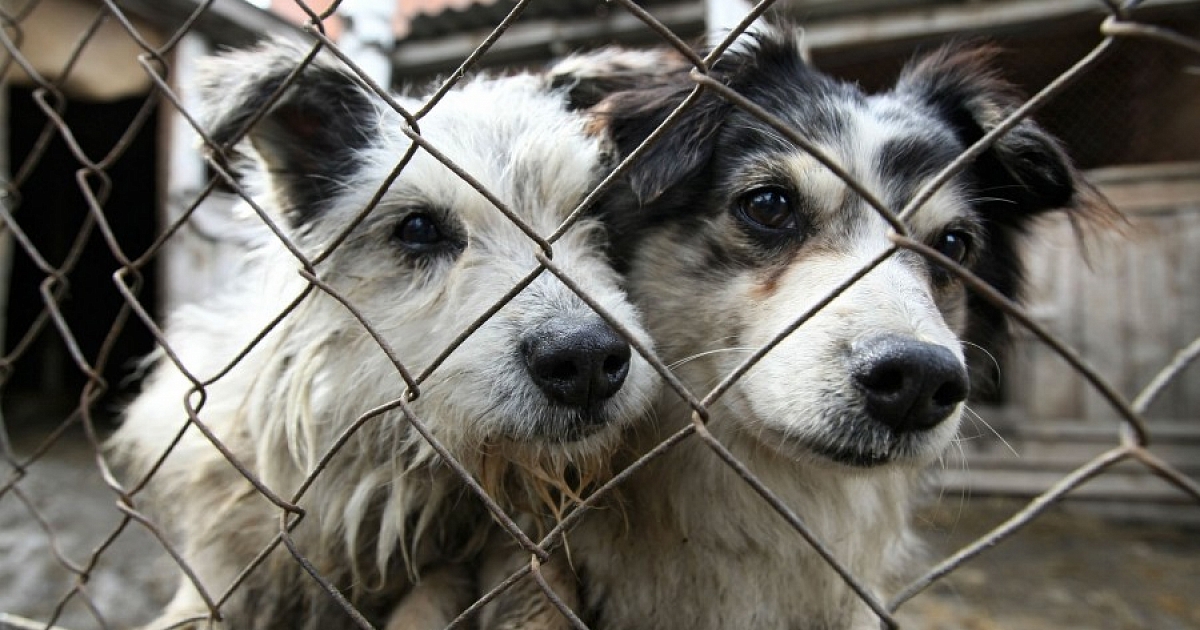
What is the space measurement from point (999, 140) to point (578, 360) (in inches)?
41.9

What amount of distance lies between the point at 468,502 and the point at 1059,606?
12.5 ft

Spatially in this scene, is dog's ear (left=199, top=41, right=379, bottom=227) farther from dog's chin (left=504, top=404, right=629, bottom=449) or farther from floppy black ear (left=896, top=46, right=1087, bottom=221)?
floppy black ear (left=896, top=46, right=1087, bottom=221)

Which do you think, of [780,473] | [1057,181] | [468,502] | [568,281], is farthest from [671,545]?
[1057,181]

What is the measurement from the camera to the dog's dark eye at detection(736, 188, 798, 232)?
1805 millimetres

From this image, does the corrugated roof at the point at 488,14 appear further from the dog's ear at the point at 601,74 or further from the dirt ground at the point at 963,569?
the dirt ground at the point at 963,569

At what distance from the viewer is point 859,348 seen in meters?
1.32

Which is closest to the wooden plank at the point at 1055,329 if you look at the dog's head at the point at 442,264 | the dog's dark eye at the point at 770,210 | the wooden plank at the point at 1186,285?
the wooden plank at the point at 1186,285

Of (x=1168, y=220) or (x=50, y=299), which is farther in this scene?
(x=1168, y=220)

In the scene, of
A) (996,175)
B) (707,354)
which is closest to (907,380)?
(707,354)

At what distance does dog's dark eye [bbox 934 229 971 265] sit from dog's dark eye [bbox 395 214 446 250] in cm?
121

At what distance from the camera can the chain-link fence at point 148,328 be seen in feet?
2.80

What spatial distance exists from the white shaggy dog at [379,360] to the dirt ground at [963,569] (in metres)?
0.69

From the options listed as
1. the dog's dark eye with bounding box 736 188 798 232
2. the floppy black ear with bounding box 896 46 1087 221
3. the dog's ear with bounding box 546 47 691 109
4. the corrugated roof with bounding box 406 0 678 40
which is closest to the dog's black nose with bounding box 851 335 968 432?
the dog's dark eye with bounding box 736 188 798 232

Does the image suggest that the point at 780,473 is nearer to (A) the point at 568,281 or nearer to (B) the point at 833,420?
(B) the point at 833,420
